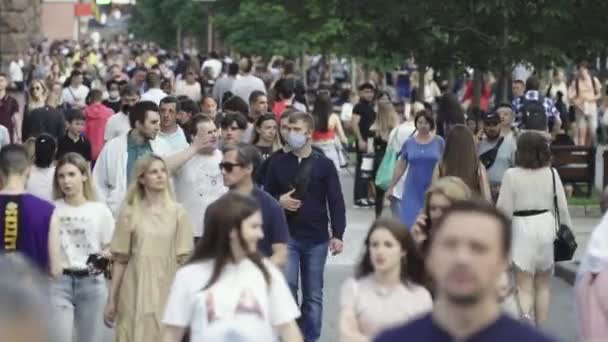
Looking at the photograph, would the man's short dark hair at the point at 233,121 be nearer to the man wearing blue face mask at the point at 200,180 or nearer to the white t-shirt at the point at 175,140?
the white t-shirt at the point at 175,140

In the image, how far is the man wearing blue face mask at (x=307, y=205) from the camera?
12633mm

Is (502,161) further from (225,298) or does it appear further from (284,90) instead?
(225,298)

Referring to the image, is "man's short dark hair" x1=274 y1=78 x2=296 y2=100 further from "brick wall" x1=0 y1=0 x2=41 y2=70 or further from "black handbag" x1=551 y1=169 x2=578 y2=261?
"brick wall" x1=0 y1=0 x2=41 y2=70

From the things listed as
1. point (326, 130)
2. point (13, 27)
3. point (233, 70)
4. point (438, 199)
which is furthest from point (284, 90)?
point (13, 27)

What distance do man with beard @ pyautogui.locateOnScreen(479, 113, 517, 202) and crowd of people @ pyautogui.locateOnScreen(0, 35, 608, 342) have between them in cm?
2

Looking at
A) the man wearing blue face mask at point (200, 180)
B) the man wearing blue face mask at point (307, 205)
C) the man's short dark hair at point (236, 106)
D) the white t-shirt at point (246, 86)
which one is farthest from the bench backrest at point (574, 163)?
the man wearing blue face mask at point (200, 180)

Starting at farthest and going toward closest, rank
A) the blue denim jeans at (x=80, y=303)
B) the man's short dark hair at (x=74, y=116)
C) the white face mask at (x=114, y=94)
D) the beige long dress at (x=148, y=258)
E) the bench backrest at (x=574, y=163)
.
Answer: the white face mask at (x=114, y=94) → the bench backrest at (x=574, y=163) → the man's short dark hair at (x=74, y=116) → the blue denim jeans at (x=80, y=303) → the beige long dress at (x=148, y=258)

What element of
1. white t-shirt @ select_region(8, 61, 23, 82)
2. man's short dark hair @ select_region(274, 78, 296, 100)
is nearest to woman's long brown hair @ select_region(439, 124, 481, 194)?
man's short dark hair @ select_region(274, 78, 296, 100)

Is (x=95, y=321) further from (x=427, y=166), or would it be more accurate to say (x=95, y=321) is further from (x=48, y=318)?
(x=48, y=318)

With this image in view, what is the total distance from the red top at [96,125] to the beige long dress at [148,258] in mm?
10994

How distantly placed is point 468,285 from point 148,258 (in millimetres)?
5745

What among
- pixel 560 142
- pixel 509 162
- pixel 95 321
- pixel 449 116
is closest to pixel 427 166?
pixel 509 162

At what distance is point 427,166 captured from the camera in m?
15.1

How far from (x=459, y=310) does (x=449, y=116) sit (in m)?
17.2
